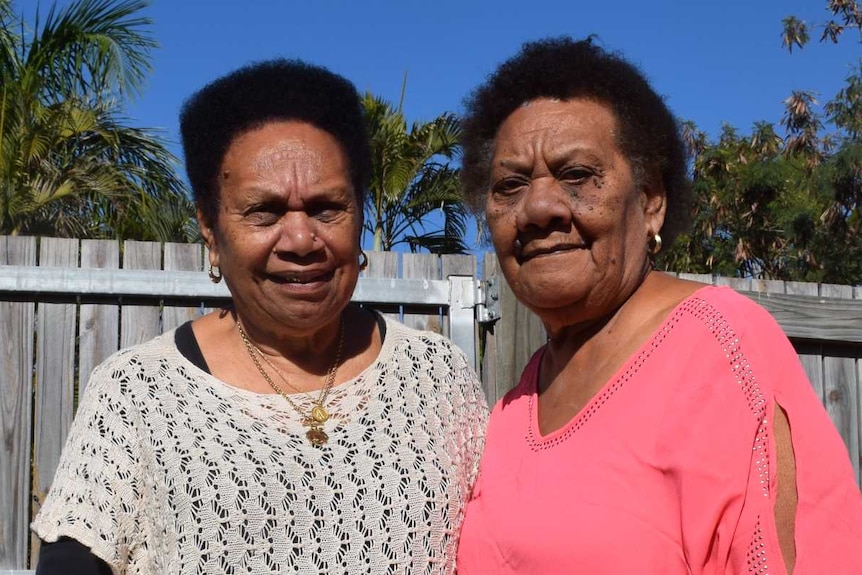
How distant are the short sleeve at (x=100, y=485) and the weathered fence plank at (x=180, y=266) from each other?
5.27 ft

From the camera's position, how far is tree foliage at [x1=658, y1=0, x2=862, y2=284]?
46.5 feet

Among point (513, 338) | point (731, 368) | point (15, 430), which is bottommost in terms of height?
point (15, 430)

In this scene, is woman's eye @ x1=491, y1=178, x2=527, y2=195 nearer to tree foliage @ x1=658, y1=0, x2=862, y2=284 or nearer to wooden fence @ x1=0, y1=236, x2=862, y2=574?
wooden fence @ x1=0, y1=236, x2=862, y2=574

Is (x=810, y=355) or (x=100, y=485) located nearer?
(x=100, y=485)

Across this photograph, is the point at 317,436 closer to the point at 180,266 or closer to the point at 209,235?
the point at 209,235

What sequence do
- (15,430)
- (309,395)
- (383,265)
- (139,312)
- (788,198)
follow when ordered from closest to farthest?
(309,395) → (15,430) → (139,312) → (383,265) → (788,198)

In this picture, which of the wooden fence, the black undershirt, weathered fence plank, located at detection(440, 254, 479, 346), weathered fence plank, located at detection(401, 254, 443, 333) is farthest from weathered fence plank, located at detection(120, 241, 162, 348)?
the black undershirt

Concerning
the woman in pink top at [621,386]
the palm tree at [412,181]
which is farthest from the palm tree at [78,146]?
the woman in pink top at [621,386]

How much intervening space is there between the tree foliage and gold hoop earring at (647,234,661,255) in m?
11.8

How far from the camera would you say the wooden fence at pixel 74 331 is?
12.3 ft

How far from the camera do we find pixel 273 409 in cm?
243

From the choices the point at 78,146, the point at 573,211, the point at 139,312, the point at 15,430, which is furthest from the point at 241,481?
the point at 78,146

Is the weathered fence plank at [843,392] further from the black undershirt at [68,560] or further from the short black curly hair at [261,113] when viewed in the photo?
the black undershirt at [68,560]

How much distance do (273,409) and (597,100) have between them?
1156 millimetres
